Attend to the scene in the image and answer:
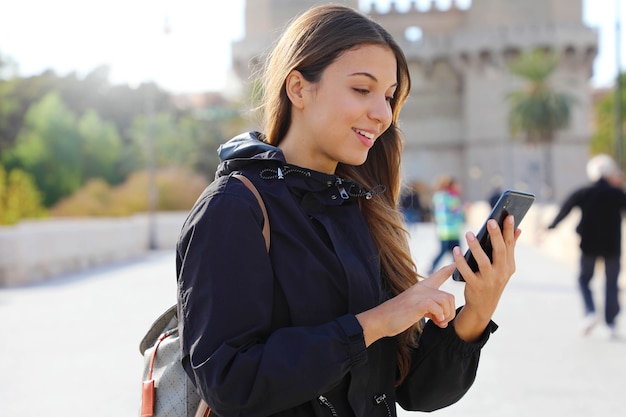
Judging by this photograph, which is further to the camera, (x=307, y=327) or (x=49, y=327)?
(x=49, y=327)

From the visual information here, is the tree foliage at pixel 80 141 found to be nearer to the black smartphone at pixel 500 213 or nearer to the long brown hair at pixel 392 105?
the long brown hair at pixel 392 105

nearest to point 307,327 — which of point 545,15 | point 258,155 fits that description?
point 258,155

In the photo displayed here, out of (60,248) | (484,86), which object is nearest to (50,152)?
(484,86)

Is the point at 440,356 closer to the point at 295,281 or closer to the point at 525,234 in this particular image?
the point at 295,281

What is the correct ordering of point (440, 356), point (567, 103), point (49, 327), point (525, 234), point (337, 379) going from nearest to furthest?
point (337, 379) < point (440, 356) < point (49, 327) < point (525, 234) < point (567, 103)

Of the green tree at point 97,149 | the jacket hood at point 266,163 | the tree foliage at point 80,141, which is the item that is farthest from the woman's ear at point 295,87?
the green tree at point 97,149

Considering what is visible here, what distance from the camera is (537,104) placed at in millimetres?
44625

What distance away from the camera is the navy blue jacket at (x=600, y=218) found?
7848mm

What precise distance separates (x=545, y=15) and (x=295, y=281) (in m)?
49.3

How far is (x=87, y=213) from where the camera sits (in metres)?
30.0

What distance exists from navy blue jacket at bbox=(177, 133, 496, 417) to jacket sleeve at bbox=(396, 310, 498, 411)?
5.0 inches

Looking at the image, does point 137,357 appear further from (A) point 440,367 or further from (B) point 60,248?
(B) point 60,248

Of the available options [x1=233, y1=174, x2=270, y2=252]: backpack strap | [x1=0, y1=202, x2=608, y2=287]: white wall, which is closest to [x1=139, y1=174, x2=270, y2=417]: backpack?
[x1=233, y1=174, x2=270, y2=252]: backpack strap

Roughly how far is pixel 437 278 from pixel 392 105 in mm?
533
